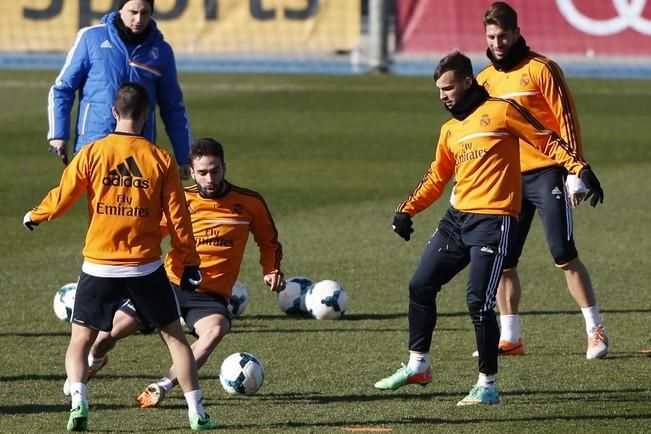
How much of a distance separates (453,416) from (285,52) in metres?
21.8

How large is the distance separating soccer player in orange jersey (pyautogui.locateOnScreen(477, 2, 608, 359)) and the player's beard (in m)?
1.84

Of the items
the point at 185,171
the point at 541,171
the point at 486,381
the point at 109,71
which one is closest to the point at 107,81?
the point at 109,71

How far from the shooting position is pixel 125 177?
703 cm

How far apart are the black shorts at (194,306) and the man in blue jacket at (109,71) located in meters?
1.52

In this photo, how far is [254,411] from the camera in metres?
7.59

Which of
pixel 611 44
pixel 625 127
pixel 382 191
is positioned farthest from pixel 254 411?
pixel 611 44

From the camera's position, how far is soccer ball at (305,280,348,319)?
1020 centimetres

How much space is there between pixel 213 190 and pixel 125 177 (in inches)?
45.5

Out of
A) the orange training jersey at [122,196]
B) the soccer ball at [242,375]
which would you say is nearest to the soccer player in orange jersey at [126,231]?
the orange training jersey at [122,196]

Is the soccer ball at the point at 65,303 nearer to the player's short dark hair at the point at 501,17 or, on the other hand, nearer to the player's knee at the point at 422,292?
the player's knee at the point at 422,292

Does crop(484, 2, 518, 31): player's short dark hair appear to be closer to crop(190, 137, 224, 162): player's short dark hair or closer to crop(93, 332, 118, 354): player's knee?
crop(190, 137, 224, 162): player's short dark hair

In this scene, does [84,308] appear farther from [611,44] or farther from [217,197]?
[611,44]

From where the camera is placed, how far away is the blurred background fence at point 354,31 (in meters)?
27.1

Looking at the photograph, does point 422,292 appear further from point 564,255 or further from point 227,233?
point 564,255
